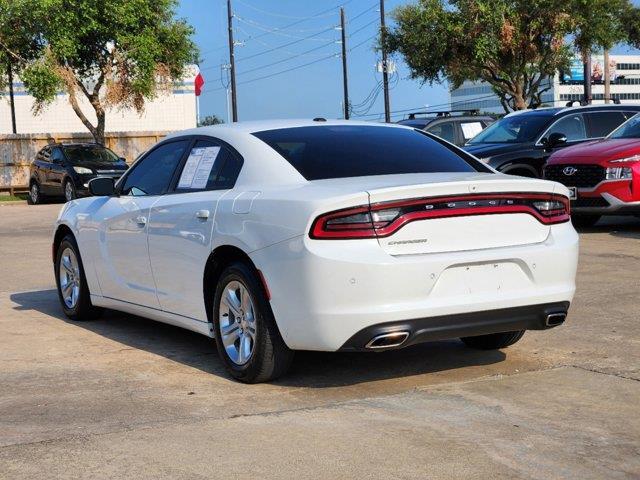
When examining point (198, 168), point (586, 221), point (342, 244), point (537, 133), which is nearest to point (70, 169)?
point (537, 133)

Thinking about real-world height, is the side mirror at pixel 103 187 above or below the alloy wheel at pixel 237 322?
above

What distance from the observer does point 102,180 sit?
26.7ft

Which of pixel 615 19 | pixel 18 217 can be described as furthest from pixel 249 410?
pixel 615 19

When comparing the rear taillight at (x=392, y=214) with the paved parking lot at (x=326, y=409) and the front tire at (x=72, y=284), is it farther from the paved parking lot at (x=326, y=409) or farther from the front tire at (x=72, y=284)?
the front tire at (x=72, y=284)

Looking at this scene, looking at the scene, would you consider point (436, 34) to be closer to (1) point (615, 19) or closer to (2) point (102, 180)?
(1) point (615, 19)

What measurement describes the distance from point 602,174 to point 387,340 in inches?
367

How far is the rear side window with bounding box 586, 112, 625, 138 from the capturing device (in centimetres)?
1698

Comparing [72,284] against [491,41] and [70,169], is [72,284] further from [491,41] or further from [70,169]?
[491,41]

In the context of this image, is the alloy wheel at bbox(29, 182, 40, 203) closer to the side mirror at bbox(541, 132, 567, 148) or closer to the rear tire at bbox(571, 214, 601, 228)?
the side mirror at bbox(541, 132, 567, 148)

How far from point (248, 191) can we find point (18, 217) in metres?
18.8

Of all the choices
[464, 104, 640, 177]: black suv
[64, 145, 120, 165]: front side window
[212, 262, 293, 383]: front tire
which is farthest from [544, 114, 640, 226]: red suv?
[64, 145, 120, 165]: front side window

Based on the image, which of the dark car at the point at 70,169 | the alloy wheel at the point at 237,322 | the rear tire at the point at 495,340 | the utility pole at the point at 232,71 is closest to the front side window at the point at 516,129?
the rear tire at the point at 495,340

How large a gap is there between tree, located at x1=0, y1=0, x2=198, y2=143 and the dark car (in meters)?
4.21

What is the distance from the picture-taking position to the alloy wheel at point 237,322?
6.17 m
